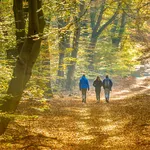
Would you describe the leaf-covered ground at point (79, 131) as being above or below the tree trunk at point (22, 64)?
below

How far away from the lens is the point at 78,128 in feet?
39.3

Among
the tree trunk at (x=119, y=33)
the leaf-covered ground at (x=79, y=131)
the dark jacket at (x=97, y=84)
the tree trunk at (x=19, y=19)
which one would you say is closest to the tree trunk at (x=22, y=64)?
the tree trunk at (x=19, y=19)

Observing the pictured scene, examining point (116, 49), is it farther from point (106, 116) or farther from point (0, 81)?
point (0, 81)

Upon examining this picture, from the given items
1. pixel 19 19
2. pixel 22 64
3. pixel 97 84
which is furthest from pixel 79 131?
pixel 97 84

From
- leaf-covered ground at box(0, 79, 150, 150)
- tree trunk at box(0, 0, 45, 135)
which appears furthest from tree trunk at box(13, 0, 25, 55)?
leaf-covered ground at box(0, 79, 150, 150)

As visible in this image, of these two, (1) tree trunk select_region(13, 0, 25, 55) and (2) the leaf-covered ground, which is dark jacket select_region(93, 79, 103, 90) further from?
(1) tree trunk select_region(13, 0, 25, 55)

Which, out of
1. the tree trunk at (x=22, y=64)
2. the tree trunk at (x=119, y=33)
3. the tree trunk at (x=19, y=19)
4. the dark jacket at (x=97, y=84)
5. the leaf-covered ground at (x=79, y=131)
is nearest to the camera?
the tree trunk at (x=22, y=64)

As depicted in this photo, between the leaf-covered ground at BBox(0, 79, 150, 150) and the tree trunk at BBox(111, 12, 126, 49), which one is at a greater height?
the tree trunk at BBox(111, 12, 126, 49)

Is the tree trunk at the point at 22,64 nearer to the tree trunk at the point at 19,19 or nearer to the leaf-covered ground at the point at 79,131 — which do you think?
the tree trunk at the point at 19,19

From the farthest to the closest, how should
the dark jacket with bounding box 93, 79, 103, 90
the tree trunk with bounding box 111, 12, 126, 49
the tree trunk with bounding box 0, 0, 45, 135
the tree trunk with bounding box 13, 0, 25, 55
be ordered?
the tree trunk with bounding box 111, 12, 126, 49
the dark jacket with bounding box 93, 79, 103, 90
the tree trunk with bounding box 13, 0, 25, 55
the tree trunk with bounding box 0, 0, 45, 135

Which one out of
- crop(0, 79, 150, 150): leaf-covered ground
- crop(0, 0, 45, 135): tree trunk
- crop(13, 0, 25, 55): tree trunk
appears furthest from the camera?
crop(13, 0, 25, 55): tree trunk

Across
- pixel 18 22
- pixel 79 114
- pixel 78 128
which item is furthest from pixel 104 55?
pixel 18 22

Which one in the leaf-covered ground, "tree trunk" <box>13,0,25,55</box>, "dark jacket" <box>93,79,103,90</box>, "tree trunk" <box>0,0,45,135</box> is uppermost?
"tree trunk" <box>13,0,25,55</box>

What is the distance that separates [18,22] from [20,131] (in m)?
3.94
